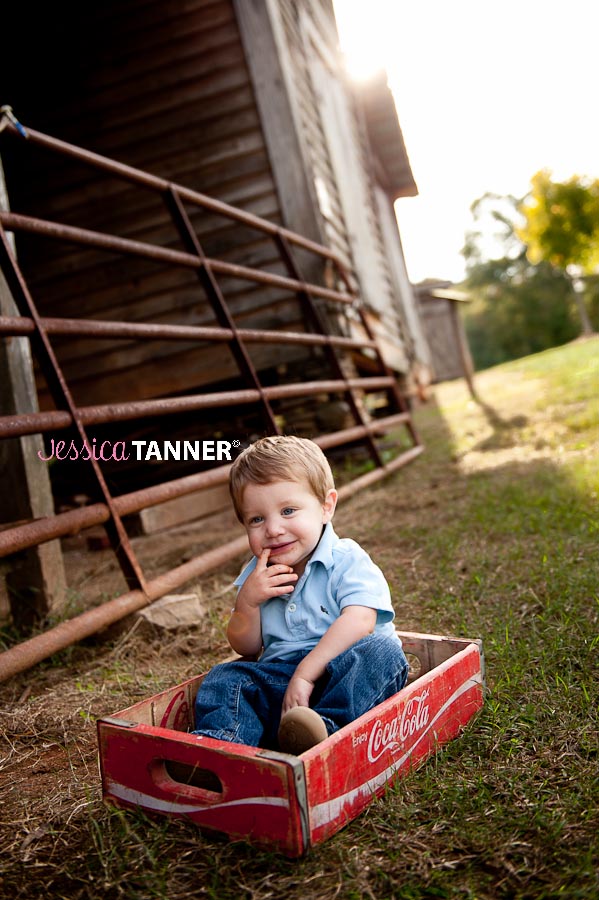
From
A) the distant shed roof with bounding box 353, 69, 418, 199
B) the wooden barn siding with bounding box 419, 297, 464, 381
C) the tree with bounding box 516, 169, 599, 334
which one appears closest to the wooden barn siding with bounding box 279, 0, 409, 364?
the distant shed roof with bounding box 353, 69, 418, 199

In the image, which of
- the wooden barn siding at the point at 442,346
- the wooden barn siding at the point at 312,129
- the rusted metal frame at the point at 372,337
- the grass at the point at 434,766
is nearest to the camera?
the grass at the point at 434,766

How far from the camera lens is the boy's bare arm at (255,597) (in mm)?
1804

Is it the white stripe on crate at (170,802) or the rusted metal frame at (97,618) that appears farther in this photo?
the rusted metal frame at (97,618)

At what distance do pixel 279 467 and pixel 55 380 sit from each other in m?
1.27

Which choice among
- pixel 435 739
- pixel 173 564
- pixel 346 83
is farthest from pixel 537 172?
pixel 435 739

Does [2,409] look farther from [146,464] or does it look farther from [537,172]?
[537,172]

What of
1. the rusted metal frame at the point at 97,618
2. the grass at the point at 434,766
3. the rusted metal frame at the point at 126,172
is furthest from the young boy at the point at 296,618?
the rusted metal frame at the point at 126,172

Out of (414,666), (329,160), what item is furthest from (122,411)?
(329,160)

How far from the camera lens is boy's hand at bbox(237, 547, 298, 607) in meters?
1.80

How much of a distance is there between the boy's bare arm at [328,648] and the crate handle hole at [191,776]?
0.20 meters

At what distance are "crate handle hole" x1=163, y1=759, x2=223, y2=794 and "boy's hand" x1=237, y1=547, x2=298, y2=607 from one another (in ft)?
1.33

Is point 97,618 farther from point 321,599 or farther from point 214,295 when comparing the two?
point 214,295

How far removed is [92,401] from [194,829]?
501 centimetres

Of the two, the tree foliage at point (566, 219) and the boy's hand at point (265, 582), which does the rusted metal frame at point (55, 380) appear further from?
the tree foliage at point (566, 219)
